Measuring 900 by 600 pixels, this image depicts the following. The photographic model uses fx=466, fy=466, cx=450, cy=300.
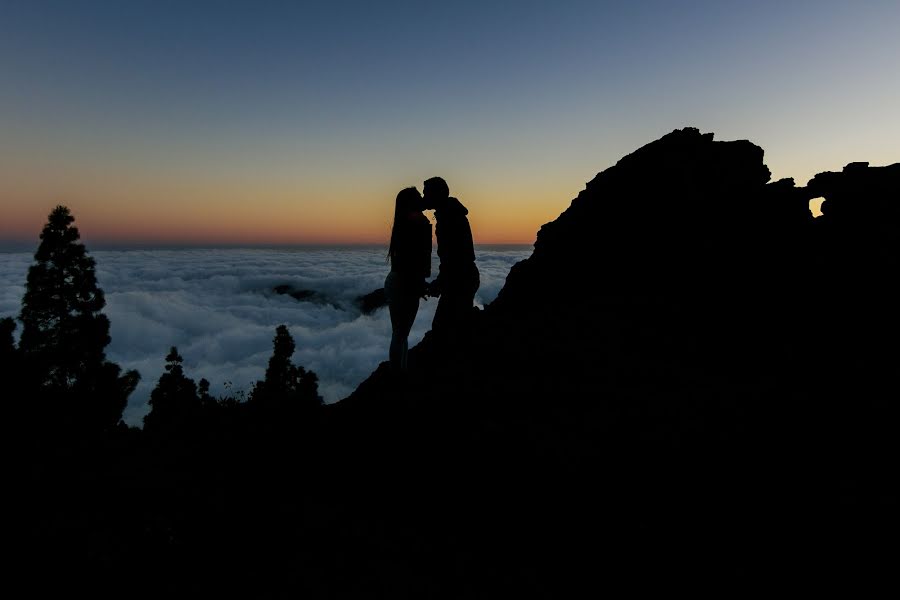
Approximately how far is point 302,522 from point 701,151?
14228 mm

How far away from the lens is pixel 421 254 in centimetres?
775

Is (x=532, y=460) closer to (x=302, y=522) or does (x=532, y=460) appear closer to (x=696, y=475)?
(x=696, y=475)

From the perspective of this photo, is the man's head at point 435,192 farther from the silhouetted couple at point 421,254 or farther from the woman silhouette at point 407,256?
the woman silhouette at point 407,256

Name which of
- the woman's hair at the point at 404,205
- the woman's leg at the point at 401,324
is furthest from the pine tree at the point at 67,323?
the woman's hair at the point at 404,205

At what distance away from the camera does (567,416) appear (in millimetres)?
7277

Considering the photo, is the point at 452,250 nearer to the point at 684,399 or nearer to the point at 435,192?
the point at 435,192

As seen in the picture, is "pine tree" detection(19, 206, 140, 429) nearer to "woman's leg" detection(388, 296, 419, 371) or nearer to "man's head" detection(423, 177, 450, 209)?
"woman's leg" detection(388, 296, 419, 371)

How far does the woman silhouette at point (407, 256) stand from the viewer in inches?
299

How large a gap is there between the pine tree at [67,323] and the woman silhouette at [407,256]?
31682mm

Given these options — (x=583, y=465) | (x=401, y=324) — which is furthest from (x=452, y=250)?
(x=583, y=465)

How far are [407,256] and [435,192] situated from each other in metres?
1.18

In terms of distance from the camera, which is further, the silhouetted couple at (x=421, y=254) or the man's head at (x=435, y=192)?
the man's head at (x=435, y=192)

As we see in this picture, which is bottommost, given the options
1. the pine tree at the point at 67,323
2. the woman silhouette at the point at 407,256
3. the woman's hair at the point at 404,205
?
the pine tree at the point at 67,323

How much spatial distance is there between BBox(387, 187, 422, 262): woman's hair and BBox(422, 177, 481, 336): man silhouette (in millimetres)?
234
